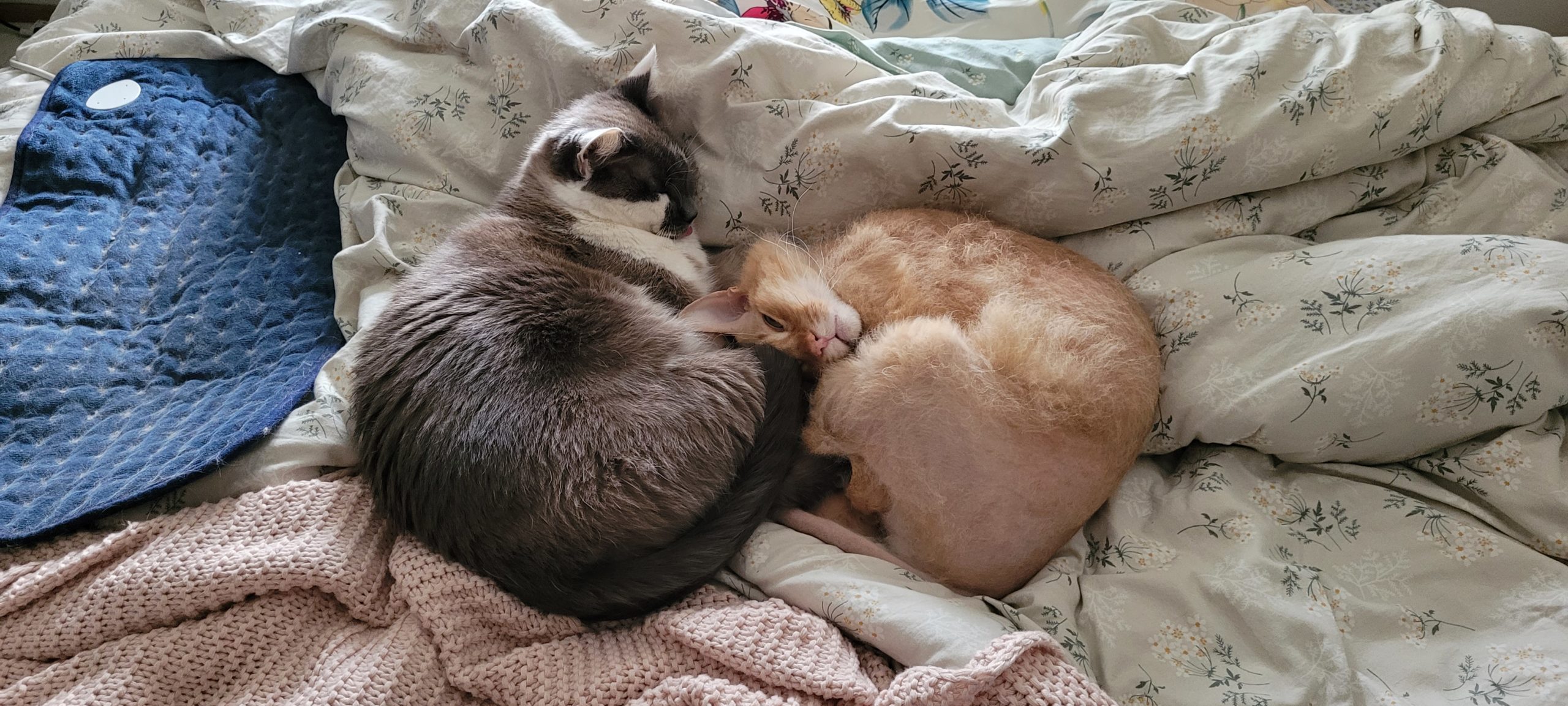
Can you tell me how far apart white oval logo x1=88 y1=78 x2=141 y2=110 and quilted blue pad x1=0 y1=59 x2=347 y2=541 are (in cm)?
2

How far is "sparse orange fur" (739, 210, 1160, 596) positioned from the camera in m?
1.03

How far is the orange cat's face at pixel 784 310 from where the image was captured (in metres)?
1.19

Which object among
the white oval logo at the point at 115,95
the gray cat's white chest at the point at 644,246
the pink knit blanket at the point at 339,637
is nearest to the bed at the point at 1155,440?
the pink knit blanket at the point at 339,637

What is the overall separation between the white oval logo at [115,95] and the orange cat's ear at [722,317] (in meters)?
1.26

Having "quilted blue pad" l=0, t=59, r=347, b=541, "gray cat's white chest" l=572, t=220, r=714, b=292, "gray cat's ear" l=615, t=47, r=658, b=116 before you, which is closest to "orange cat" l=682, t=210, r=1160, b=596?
"gray cat's white chest" l=572, t=220, r=714, b=292

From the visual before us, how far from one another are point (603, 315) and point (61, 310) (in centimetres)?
87

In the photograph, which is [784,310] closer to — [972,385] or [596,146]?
[972,385]

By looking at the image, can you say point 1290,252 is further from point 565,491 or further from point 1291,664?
point 565,491

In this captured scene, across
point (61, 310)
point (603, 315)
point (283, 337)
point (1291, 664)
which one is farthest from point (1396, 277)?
point (61, 310)

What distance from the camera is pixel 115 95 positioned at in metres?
1.59

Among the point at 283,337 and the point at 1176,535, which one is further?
the point at 283,337

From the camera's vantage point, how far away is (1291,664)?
95 centimetres

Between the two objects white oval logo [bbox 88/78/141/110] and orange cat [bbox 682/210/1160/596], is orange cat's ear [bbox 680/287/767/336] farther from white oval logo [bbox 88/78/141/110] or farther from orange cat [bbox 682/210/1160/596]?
white oval logo [bbox 88/78/141/110]

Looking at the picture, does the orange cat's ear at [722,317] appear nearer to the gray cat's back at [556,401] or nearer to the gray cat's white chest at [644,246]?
the gray cat's back at [556,401]
